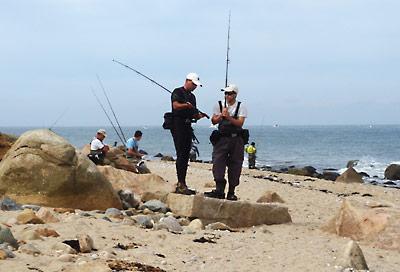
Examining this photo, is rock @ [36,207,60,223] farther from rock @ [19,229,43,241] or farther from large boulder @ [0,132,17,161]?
large boulder @ [0,132,17,161]

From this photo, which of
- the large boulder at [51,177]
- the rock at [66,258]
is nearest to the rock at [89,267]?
the rock at [66,258]

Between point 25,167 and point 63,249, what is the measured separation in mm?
3127

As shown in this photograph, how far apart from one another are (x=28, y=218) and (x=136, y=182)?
A: 4.38 metres

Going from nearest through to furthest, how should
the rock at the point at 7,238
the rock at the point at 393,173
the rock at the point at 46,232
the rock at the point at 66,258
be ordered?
the rock at the point at 66,258
the rock at the point at 7,238
the rock at the point at 46,232
the rock at the point at 393,173

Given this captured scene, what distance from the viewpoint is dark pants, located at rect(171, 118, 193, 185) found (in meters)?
8.89

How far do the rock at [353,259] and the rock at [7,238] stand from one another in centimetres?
307

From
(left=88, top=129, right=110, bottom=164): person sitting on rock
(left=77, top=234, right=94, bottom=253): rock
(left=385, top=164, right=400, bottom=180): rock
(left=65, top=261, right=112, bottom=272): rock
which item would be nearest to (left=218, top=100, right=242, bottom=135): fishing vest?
(left=77, top=234, right=94, bottom=253): rock

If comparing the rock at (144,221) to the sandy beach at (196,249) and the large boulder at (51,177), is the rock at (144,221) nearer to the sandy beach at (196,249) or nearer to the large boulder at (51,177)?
the sandy beach at (196,249)

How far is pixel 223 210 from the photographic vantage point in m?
8.38

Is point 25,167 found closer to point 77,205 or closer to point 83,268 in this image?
point 77,205

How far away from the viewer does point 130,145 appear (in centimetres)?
1588

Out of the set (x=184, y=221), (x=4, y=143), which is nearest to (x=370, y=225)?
(x=184, y=221)

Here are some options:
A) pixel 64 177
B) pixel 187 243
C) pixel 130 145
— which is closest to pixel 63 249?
pixel 187 243

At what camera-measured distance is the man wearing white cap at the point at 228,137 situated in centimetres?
862
